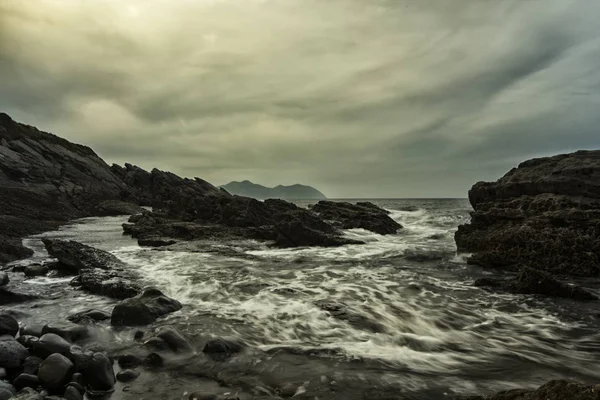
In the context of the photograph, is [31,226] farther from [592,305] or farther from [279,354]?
[592,305]

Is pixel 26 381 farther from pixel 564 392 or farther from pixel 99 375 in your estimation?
pixel 564 392

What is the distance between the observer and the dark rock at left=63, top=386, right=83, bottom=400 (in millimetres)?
4902

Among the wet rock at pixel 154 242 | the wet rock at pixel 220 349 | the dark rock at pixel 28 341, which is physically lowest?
the wet rock at pixel 220 349

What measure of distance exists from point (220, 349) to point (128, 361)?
161cm

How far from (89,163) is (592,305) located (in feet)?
198

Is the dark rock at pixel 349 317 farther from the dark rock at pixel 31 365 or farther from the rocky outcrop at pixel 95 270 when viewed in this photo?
the dark rock at pixel 31 365

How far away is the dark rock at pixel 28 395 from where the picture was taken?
4539 millimetres

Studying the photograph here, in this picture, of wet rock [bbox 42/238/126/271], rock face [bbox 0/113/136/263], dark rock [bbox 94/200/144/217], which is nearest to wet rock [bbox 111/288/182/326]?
wet rock [bbox 42/238/126/271]

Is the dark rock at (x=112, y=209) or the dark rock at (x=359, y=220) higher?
the dark rock at (x=112, y=209)

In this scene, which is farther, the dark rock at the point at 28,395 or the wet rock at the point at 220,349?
the wet rock at the point at 220,349

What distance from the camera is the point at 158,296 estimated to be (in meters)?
9.46

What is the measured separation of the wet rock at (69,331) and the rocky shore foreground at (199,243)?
22 millimetres

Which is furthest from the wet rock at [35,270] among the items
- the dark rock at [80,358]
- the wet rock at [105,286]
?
the dark rock at [80,358]

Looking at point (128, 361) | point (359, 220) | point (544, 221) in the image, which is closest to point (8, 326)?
point (128, 361)
